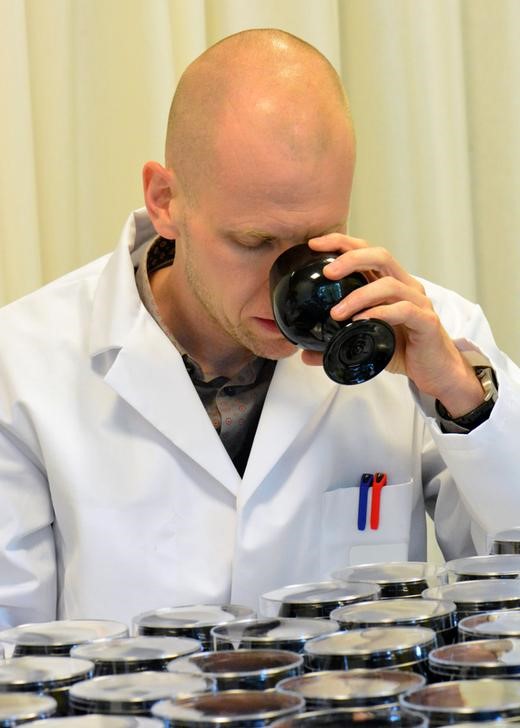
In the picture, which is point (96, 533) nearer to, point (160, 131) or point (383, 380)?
point (383, 380)

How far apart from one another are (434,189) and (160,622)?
156cm

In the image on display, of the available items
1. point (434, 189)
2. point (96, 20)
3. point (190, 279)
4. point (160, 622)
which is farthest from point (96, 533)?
point (434, 189)

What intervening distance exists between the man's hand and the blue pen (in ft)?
0.43

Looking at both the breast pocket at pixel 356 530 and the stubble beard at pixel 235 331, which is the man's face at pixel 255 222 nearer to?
the stubble beard at pixel 235 331

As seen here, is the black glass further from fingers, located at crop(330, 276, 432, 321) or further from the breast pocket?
the breast pocket

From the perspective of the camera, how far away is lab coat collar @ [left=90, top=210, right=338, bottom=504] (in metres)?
1.22

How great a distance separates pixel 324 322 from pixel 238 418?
0.29 m

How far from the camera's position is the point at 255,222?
119 cm

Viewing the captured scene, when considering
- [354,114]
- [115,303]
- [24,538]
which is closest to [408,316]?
[115,303]

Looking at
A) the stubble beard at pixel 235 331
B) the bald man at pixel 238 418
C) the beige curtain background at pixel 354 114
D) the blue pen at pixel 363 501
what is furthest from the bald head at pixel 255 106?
the beige curtain background at pixel 354 114

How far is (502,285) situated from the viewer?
2.17 m

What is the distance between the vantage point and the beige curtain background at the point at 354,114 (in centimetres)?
175

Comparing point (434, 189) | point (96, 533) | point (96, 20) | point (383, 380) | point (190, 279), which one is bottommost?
point (96, 533)

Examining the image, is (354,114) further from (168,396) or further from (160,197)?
(168,396)
